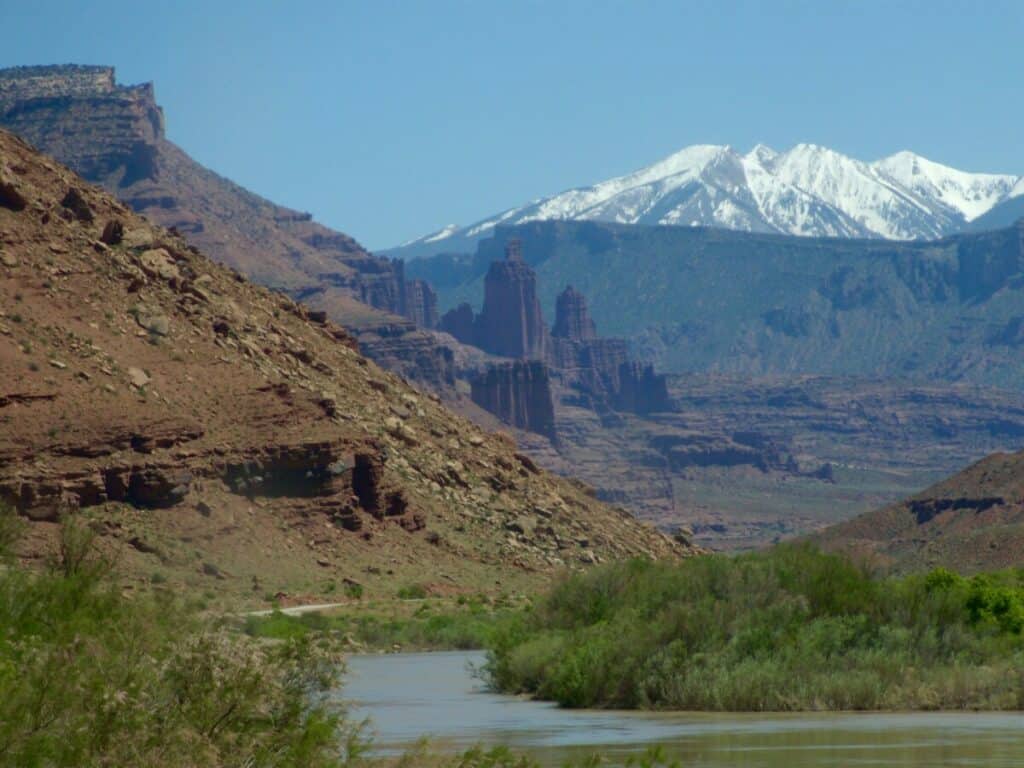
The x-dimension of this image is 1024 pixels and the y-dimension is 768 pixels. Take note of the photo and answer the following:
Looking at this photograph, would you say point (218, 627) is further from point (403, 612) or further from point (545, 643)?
point (403, 612)

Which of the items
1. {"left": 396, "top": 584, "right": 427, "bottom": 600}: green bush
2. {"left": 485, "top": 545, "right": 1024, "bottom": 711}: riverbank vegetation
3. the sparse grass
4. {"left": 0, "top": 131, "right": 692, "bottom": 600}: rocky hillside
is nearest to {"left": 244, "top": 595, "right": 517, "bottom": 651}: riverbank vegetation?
the sparse grass

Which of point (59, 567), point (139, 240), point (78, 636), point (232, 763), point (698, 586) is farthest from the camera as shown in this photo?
point (139, 240)

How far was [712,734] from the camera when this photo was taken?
38.6 m

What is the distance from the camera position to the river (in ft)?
112

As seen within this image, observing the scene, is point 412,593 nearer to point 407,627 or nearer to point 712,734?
point 407,627

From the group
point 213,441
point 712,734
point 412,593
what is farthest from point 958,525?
point 712,734

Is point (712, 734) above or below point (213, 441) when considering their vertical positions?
below

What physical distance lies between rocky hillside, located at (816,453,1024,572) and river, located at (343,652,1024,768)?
2991 inches

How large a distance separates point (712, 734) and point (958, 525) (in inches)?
4397

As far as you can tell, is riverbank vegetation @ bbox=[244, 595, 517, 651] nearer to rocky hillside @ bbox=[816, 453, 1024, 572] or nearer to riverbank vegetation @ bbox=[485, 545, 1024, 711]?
riverbank vegetation @ bbox=[485, 545, 1024, 711]

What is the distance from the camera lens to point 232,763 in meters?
23.5

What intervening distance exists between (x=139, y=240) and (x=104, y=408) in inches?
710

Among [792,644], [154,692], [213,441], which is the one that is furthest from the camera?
[213,441]

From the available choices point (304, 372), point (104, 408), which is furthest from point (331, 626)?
point (304, 372)
